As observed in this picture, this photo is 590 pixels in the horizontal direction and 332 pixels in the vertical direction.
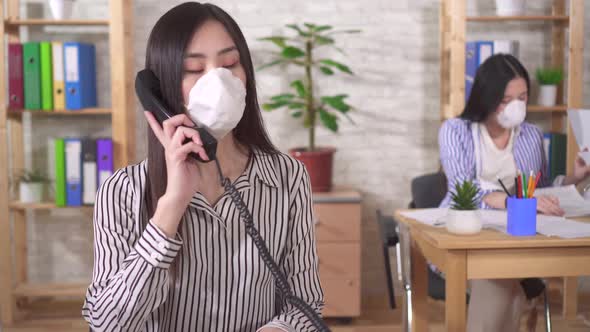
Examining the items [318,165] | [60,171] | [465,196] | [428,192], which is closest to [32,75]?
[60,171]

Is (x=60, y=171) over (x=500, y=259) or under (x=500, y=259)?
over

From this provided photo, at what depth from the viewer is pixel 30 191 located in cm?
358

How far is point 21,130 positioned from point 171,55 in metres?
2.83


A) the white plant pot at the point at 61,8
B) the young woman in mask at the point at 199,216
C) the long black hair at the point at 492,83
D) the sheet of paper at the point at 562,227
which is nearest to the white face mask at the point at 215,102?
the young woman in mask at the point at 199,216

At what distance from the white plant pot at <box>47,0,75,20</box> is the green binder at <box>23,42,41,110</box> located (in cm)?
18

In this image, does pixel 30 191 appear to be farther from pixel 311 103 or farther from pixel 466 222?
pixel 466 222

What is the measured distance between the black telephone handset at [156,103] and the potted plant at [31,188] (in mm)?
2582

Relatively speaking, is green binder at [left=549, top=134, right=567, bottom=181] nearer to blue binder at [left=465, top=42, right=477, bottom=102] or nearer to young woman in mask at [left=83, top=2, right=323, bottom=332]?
blue binder at [left=465, top=42, right=477, bottom=102]

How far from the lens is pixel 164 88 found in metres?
1.26

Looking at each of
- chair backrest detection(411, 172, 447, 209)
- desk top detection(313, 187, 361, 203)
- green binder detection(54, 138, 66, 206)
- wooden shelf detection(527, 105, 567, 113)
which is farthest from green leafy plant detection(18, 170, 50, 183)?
wooden shelf detection(527, 105, 567, 113)

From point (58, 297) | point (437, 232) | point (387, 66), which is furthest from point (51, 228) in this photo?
point (437, 232)

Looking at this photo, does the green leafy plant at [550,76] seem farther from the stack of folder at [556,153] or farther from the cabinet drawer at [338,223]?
the cabinet drawer at [338,223]

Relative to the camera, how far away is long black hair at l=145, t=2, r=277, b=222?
1.23 metres

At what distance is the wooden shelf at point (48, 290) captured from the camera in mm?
3520
